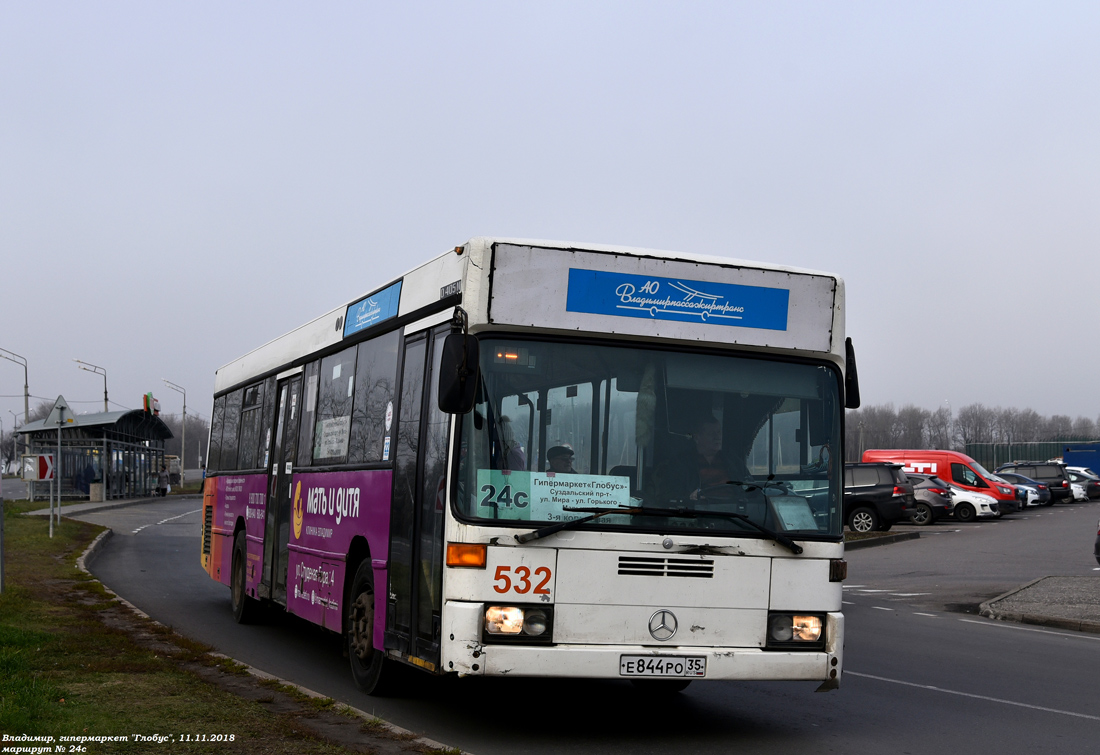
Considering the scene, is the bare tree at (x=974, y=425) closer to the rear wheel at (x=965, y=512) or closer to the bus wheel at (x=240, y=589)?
the rear wheel at (x=965, y=512)

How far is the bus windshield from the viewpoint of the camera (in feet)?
22.9

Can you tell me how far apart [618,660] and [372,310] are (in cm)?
407

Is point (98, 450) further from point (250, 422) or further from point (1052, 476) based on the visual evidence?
point (1052, 476)

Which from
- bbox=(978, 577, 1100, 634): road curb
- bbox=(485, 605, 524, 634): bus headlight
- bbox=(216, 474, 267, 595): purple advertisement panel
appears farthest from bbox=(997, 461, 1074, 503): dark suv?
bbox=(485, 605, 524, 634): bus headlight

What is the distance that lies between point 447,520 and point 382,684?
7.27 ft

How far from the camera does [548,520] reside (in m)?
6.91

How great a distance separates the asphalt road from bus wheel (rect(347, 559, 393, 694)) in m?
0.15

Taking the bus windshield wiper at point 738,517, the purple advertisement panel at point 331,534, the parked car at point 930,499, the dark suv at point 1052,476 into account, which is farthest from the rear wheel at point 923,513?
the bus windshield wiper at point 738,517

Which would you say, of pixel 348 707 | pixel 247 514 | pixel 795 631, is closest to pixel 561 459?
A: pixel 795 631

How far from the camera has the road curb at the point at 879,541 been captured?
30.9 meters

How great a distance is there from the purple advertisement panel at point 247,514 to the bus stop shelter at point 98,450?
34.8 meters

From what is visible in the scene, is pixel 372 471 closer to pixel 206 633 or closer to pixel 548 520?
pixel 548 520

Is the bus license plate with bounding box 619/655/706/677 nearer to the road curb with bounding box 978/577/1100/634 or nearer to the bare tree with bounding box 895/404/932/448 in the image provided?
the road curb with bounding box 978/577/1100/634

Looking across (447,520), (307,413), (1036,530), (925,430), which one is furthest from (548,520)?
(925,430)
